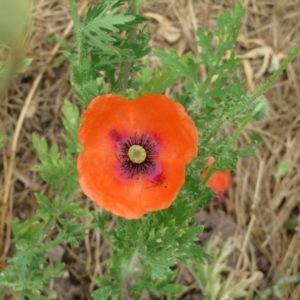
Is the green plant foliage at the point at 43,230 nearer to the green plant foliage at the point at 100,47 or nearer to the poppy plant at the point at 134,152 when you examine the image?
the poppy plant at the point at 134,152

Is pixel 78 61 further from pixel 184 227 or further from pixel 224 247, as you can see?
pixel 224 247

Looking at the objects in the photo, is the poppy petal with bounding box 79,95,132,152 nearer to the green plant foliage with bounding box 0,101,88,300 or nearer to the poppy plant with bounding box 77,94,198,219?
the poppy plant with bounding box 77,94,198,219

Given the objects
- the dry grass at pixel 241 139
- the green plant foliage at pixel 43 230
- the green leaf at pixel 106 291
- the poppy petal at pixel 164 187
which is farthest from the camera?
the dry grass at pixel 241 139

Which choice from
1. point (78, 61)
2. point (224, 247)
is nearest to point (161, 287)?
point (224, 247)

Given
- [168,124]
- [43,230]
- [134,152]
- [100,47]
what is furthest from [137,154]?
[43,230]

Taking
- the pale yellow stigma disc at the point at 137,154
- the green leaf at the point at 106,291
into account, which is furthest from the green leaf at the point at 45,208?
the pale yellow stigma disc at the point at 137,154

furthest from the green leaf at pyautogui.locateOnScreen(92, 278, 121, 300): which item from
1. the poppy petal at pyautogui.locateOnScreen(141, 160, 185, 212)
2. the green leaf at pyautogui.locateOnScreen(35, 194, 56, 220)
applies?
the poppy petal at pyautogui.locateOnScreen(141, 160, 185, 212)

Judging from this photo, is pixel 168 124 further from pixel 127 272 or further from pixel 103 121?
pixel 127 272
